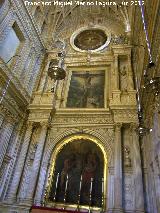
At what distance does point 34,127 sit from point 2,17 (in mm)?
4826

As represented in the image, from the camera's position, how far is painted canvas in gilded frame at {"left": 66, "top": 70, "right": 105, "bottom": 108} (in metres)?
11.3

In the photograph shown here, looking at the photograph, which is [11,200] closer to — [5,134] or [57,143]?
[5,134]

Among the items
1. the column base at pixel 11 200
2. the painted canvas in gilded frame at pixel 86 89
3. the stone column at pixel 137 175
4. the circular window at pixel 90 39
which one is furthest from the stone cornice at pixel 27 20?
the column base at pixel 11 200

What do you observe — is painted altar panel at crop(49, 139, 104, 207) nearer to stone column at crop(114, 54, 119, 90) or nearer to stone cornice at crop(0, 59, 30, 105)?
stone cornice at crop(0, 59, 30, 105)

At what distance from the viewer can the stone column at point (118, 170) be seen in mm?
8239

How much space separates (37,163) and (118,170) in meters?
3.20

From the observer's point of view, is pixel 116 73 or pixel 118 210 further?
pixel 116 73

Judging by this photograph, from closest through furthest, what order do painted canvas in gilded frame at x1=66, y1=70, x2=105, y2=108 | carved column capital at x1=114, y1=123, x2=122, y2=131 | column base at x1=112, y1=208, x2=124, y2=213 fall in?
column base at x1=112, y1=208, x2=124, y2=213
carved column capital at x1=114, y1=123, x2=122, y2=131
painted canvas in gilded frame at x1=66, y1=70, x2=105, y2=108

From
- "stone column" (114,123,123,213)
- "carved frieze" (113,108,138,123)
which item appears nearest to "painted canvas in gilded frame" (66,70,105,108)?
"carved frieze" (113,108,138,123)

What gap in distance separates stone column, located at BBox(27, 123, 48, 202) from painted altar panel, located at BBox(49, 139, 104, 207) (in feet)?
2.36

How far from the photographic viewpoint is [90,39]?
13.9m

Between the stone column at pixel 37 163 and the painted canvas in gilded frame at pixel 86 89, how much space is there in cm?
184

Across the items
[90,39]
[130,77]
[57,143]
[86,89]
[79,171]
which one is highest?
[90,39]

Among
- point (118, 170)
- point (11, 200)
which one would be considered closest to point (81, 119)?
point (118, 170)
